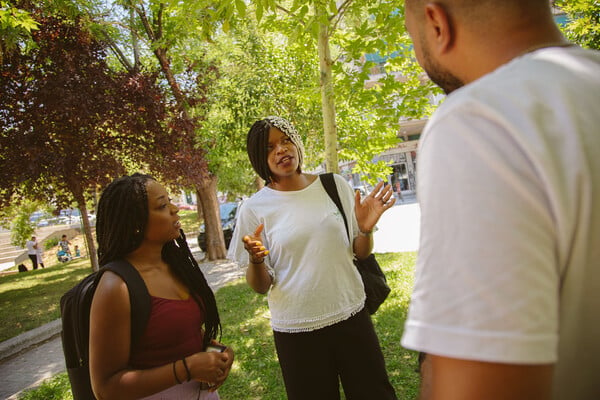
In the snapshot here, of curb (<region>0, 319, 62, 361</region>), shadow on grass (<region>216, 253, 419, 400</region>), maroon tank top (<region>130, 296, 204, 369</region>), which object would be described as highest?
maroon tank top (<region>130, 296, 204, 369</region>)

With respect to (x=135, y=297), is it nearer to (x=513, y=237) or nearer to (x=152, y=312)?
(x=152, y=312)

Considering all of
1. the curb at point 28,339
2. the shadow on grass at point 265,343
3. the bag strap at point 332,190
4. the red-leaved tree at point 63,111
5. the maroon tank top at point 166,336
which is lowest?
the shadow on grass at point 265,343

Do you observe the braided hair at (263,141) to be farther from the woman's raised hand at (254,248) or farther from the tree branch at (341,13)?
the tree branch at (341,13)

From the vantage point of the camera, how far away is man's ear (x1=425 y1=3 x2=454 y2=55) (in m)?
0.78

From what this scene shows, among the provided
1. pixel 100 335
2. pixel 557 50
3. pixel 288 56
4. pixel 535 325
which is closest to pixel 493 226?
pixel 535 325

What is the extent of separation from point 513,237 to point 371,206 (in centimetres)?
192

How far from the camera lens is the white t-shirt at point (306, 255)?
2.33m

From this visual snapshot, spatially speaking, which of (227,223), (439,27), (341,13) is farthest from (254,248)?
(227,223)

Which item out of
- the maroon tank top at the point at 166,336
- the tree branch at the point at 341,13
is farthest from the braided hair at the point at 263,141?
the tree branch at the point at 341,13

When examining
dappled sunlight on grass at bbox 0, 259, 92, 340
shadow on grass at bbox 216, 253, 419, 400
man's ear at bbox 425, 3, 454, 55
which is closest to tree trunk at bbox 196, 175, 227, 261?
dappled sunlight on grass at bbox 0, 259, 92, 340

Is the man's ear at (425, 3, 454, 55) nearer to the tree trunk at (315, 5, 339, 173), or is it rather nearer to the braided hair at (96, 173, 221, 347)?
the braided hair at (96, 173, 221, 347)

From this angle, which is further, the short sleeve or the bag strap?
the bag strap

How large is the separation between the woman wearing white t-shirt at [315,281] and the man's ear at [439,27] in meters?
1.62

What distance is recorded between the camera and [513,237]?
1.80ft
